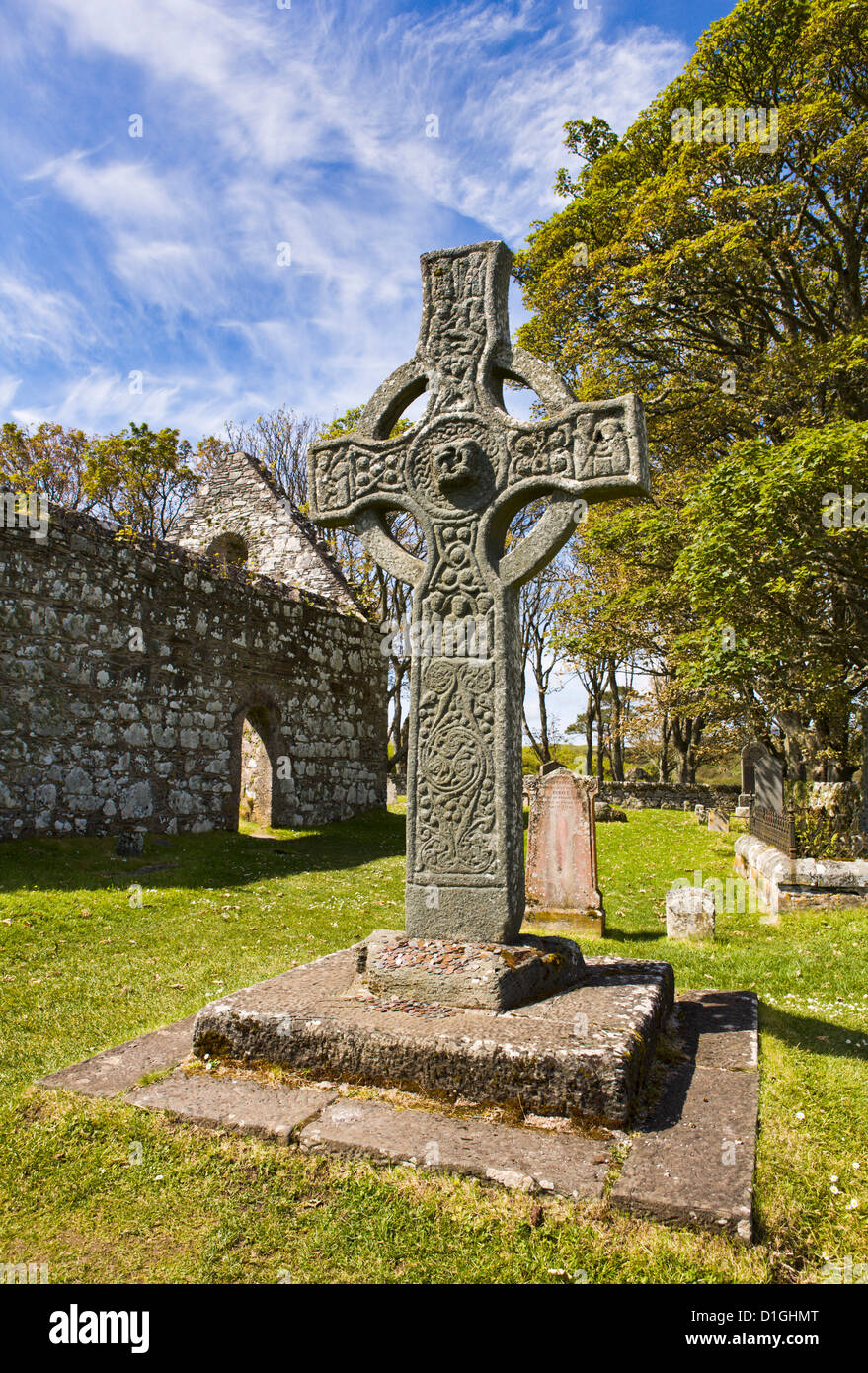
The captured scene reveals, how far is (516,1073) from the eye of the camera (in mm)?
2844

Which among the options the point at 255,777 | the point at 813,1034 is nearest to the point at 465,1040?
the point at 813,1034

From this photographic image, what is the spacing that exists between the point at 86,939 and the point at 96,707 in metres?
4.20

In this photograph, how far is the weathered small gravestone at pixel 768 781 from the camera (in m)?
11.9

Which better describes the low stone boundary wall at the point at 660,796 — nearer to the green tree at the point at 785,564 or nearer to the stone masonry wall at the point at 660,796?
the stone masonry wall at the point at 660,796

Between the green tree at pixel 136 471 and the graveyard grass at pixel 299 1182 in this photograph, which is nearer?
the graveyard grass at pixel 299 1182

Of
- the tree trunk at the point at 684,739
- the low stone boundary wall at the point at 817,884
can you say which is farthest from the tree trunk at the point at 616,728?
the low stone boundary wall at the point at 817,884

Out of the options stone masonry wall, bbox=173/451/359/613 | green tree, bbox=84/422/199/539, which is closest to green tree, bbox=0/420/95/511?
green tree, bbox=84/422/199/539

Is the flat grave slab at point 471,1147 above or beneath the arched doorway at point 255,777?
beneath

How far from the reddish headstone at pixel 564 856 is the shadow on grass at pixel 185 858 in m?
3.13

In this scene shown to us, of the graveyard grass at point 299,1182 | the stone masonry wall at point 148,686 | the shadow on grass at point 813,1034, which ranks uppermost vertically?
the stone masonry wall at point 148,686

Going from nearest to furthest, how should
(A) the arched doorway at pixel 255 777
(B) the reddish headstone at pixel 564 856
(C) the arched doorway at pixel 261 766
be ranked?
(B) the reddish headstone at pixel 564 856 → (C) the arched doorway at pixel 261 766 → (A) the arched doorway at pixel 255 777

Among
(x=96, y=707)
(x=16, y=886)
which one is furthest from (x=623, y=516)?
(x=16, y=886)

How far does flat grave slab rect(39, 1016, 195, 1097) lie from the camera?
10.5 feet

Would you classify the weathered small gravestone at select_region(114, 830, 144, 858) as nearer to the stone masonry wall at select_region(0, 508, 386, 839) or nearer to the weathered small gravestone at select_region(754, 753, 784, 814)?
the stone masonry wall at select_region(0, 508, 386, 839)
